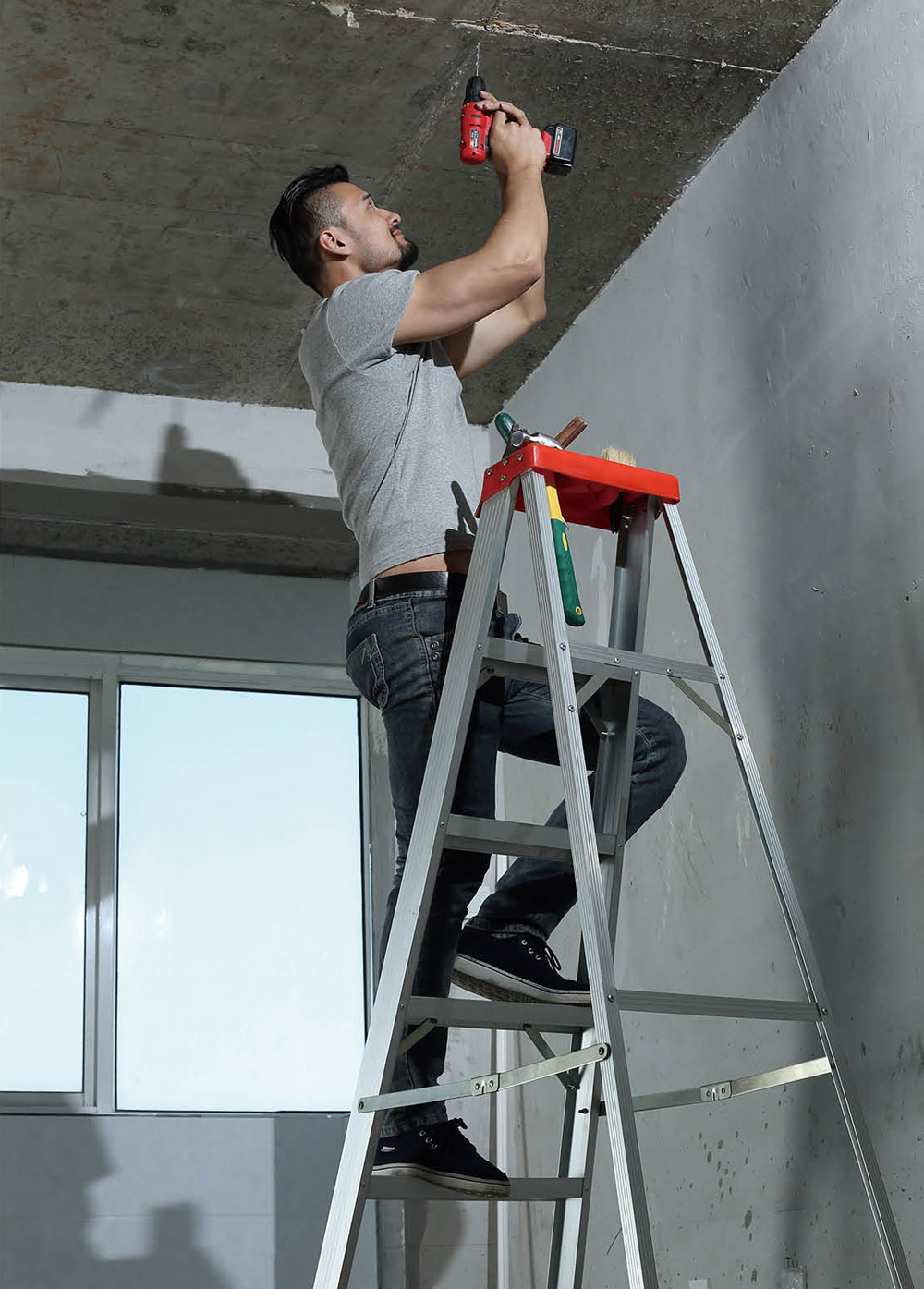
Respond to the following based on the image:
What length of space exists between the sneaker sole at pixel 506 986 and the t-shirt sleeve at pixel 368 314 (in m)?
0.87

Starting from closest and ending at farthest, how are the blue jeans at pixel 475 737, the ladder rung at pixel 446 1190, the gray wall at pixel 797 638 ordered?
1. the ladder rung at pixel 446 1190
2. the blue jeans at pixel 475 737
3. the gray wall at pixel 797 638

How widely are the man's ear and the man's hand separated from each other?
28 cm

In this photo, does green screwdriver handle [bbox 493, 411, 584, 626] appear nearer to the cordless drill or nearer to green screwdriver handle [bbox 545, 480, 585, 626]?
green screwdriver handle [bbox 545, 480, 585, 626]

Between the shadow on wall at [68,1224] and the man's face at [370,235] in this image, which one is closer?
the man's face at [370,235]

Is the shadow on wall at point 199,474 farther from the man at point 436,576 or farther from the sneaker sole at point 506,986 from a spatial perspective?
the sneaker sole at point 506,986

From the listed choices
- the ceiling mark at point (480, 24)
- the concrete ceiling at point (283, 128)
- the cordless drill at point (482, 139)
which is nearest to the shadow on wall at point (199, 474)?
the concrete ceiling at point (283, 128)

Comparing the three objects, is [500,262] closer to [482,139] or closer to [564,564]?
[482,139]

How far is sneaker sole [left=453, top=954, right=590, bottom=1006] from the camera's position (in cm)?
190

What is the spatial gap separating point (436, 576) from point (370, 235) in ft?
2.08

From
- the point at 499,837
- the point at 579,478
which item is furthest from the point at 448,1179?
the point at 579,478

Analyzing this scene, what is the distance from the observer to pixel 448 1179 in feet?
5.74

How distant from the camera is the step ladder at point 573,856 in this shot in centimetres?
160

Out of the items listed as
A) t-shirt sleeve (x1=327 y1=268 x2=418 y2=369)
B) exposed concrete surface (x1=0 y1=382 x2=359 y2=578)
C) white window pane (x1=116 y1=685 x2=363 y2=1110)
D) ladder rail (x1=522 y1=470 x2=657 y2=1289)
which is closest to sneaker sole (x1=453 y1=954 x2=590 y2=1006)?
ladder rail (x1=522 y1=470 x2=657 y2=1289)

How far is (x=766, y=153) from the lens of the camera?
279 cm
